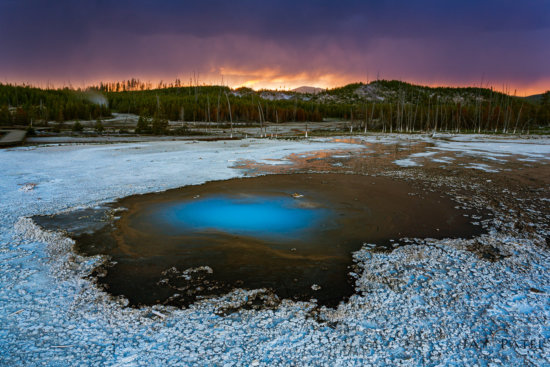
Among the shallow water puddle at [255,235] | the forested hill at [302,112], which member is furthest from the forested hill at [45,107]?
the shallow water puddle at [255,235]

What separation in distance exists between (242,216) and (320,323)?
14.3 feet

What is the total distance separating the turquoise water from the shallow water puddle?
23 millimetres

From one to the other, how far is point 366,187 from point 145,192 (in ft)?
23.3

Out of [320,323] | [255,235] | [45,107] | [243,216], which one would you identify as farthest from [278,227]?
[45,107]

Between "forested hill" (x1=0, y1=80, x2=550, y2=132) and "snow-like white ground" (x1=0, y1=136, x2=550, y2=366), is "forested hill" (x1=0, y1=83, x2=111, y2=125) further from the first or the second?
"snow-like white ground" (x1=0, y1=136, x2=550, y2=366)

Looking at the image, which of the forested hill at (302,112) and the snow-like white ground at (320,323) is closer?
the snow-like white ground at (320,323)

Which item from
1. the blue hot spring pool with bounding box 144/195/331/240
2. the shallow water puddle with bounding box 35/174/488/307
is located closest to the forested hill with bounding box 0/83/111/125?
the blue hot spring pool with bounding box 144/195/331/240

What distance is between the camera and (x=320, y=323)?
12.0ft

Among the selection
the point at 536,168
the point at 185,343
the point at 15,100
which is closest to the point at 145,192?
the point at 185,343

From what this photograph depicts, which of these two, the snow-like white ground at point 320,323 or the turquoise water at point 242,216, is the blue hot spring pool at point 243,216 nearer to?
the turquoise water at point 242,216

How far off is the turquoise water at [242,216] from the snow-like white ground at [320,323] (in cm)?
189

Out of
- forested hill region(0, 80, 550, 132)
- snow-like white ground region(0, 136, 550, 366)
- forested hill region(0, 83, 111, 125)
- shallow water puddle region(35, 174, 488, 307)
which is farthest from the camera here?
forested hill region(0, 80, 550, 132)

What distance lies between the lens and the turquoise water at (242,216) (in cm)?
685

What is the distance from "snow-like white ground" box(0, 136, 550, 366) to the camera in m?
3.14
